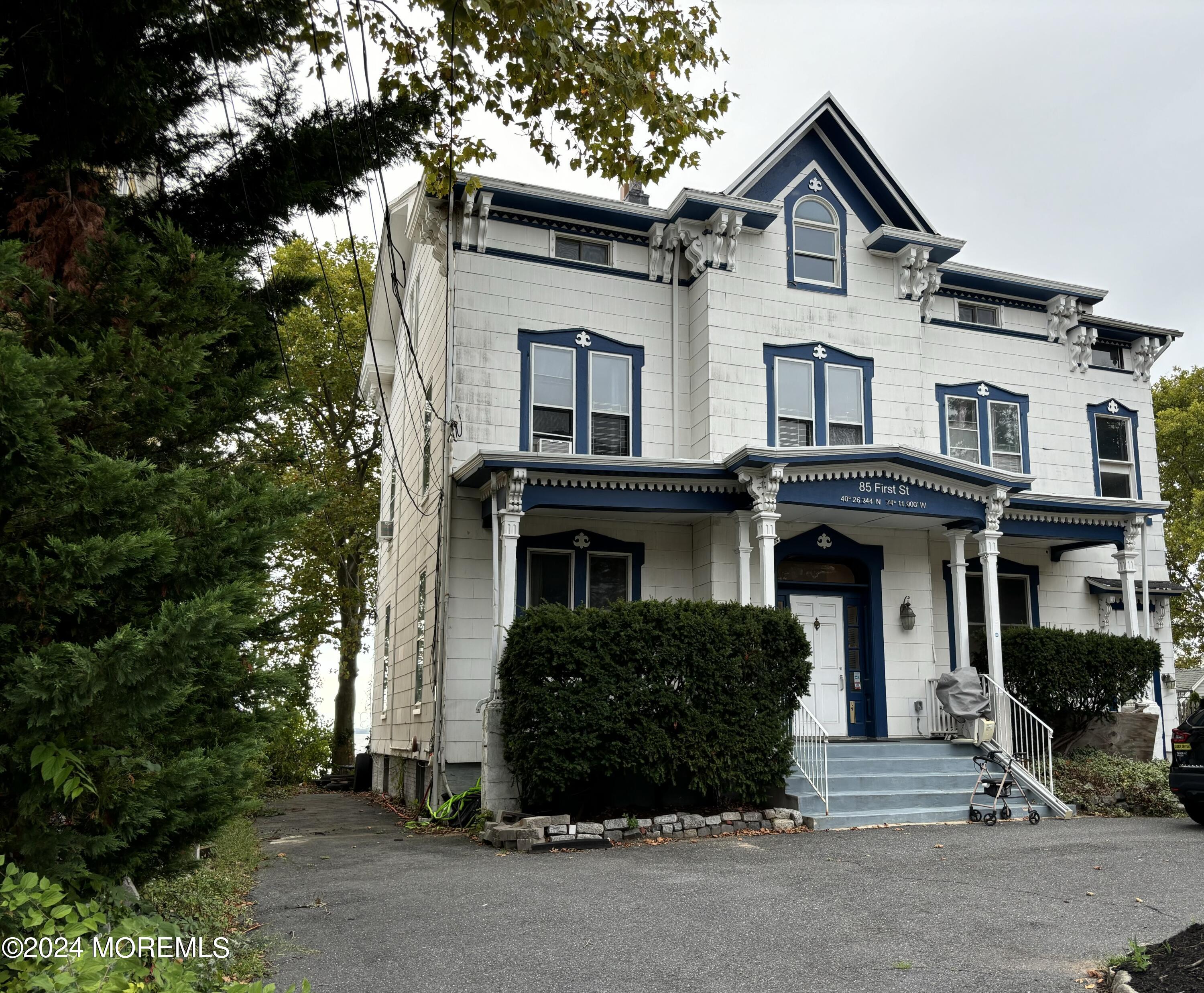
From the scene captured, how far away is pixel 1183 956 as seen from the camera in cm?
536

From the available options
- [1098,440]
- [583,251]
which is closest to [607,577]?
[583,251]

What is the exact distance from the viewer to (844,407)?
16.1 m

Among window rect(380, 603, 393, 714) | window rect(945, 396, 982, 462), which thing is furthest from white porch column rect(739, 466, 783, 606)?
window rect(380, 603, 393, 714)

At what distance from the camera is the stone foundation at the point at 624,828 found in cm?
1056

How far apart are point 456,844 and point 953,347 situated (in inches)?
464

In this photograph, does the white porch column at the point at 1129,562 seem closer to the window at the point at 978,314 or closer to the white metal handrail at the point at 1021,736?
the white metal handrail at the point at 1021,736

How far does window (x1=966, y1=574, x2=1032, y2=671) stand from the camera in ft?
55.1

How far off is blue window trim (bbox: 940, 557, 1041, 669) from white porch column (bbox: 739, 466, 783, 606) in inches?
176

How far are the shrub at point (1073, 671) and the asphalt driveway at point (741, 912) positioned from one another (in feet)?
11.7

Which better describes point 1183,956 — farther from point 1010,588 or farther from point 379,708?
point 379,708

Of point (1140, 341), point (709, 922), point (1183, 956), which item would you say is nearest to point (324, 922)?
point (709, 922)

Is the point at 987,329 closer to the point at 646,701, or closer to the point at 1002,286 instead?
the point at 1002,286

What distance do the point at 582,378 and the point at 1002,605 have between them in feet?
26.8

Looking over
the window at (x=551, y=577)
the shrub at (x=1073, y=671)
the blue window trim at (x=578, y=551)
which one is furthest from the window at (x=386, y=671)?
the shrub at (x=1073, y=671)
